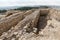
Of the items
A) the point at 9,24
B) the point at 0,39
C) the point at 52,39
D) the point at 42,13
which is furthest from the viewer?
the point at 42,13

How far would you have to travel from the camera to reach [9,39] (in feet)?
19.7

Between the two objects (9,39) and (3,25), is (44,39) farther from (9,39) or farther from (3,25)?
(3,25)

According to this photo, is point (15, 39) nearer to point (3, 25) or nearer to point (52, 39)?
point (52, 39)

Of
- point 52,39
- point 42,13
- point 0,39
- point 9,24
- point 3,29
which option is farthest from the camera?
point 42,13

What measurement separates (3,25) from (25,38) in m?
3.37

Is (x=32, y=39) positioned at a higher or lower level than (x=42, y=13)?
higher

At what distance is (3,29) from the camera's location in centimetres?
870

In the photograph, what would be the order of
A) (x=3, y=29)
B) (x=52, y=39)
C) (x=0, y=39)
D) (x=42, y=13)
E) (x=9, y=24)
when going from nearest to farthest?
(x=0, y=39)
(x=52, y=39)
(x=3, y=29)
(x=9, y=24)
(x=42, y=13)

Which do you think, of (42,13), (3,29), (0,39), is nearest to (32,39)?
(0,39)

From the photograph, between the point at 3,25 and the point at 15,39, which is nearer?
the point at 15,39

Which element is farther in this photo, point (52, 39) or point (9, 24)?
point (9, 24)

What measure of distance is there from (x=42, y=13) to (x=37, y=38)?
14.8m

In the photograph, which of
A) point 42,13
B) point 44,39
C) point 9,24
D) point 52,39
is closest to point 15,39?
point 44,39

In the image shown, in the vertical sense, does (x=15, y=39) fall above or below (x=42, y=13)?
above
